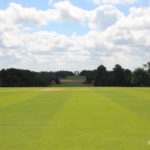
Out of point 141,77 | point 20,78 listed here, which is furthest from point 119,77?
point 20,78

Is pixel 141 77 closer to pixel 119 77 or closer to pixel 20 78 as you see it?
pixel 119 77

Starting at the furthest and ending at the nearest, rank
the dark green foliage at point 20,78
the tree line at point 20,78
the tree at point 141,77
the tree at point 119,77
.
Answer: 1. the tree at point 119,77
2. the tree at point 141,77
3. the dark green foliage at point 20,78
4. the tree line at point 20,78

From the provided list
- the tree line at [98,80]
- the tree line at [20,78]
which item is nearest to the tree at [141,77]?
the tree line at [98,80]

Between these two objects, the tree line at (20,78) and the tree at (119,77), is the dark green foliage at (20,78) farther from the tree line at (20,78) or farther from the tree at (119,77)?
the tree at (119,77)

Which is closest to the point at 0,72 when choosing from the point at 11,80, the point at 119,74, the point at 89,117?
the point at 11,80

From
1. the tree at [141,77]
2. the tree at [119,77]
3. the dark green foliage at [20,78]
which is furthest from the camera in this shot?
the tree at [119,77]

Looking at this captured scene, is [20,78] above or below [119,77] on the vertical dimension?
below

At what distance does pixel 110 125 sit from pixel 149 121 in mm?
2851

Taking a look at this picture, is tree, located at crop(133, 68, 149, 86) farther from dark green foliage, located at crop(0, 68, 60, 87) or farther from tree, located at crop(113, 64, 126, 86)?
dark green foliage, located at crop(0, 68, 60, 87)

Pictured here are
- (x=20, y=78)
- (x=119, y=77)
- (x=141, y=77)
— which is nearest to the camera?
(x=20, y=78)

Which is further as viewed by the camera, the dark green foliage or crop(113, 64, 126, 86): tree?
crop(113, 64, 126, 86): tree

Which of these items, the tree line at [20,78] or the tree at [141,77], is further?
the tree at [141,77]

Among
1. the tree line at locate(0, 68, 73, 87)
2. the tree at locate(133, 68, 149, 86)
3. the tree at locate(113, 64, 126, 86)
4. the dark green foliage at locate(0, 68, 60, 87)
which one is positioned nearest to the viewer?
the tree line at locate(0, 68, 73, 87)

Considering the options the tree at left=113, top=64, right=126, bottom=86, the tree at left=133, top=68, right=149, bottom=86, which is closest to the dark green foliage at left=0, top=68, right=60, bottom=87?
the tree at left=113, top=64, right=126, bottom=86
